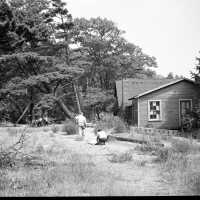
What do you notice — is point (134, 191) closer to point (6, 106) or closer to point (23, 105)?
point (6, 106)

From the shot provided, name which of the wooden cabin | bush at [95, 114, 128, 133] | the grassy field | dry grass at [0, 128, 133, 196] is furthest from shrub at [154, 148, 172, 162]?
the wooden cabin

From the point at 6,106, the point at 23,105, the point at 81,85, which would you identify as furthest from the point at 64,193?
the point at 81,85

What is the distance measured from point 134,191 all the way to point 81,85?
59.5m

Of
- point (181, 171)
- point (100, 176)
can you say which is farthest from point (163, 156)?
point (100, 176)

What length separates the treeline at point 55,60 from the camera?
1297 centimetres

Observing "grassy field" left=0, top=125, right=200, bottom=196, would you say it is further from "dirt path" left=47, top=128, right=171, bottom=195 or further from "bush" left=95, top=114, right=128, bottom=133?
"bush" left=95, top=114, right=128, bottom=133

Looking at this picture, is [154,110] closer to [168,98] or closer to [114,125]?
[168,98]

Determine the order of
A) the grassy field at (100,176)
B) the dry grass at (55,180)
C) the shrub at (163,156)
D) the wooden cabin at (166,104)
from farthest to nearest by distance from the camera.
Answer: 1. the wooden cabin at (166,104)
2. the shrub at (163,156)
3. the grassy field at (100,176)
4. the dry grass at (55,180)

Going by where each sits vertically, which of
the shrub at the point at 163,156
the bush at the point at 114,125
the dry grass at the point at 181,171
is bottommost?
the dry grass at the point at 181,171

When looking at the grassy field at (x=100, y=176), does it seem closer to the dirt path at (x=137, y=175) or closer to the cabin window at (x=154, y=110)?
the dirt path at (x=137, y=175)

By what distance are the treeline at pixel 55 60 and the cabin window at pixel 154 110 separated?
31.2 ft

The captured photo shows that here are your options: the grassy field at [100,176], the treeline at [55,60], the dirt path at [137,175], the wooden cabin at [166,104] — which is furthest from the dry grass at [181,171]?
the wooden cabin at [166,104]

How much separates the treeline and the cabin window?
9.51 meters

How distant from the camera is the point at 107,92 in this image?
5903 cm
